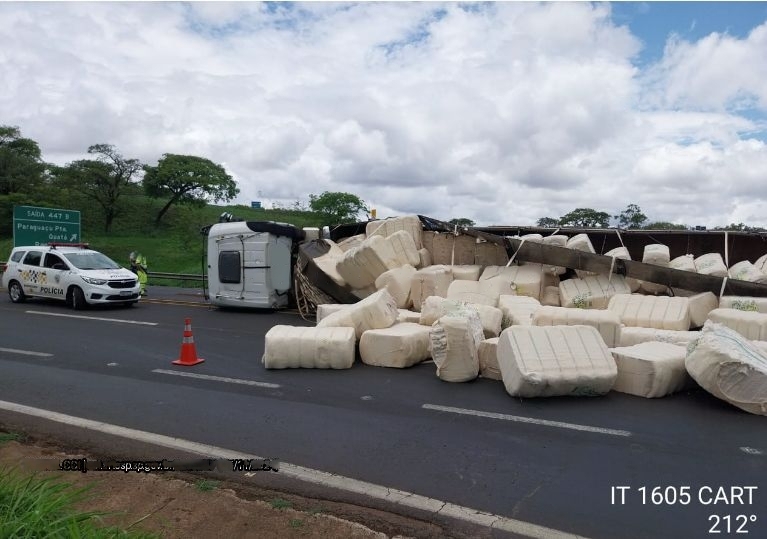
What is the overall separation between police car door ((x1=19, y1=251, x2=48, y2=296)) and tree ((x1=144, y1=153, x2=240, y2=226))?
98.0 ft

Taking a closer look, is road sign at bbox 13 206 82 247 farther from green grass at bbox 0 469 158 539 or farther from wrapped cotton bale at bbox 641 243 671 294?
wrapped cotton bale at bbox 641 243 671 294

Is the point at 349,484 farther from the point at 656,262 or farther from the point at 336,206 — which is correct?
the point at 336,206

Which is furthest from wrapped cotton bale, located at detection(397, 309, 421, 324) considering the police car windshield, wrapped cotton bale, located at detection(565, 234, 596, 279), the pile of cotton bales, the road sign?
the road sign

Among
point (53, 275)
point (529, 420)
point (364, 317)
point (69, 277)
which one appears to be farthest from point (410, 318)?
point (53, 275)

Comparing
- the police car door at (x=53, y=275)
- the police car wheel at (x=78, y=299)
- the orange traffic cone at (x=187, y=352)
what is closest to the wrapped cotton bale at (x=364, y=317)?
the orange traffic cone at (x=187, y=352)

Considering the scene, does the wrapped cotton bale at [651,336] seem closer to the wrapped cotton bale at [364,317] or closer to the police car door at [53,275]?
the wrapped cotton bale at [364,317]

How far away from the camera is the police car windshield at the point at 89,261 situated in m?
15.7

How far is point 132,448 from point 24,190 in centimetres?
4916

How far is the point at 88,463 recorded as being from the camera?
4.54m

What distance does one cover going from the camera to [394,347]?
8039 mm

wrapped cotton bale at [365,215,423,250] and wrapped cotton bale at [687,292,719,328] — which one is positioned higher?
wrapped cotton bale at [365,215,423,250]

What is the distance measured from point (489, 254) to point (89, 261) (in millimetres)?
11162

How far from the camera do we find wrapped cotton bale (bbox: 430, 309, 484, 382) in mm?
7094

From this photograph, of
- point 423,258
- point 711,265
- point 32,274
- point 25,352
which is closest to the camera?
point 25,352
